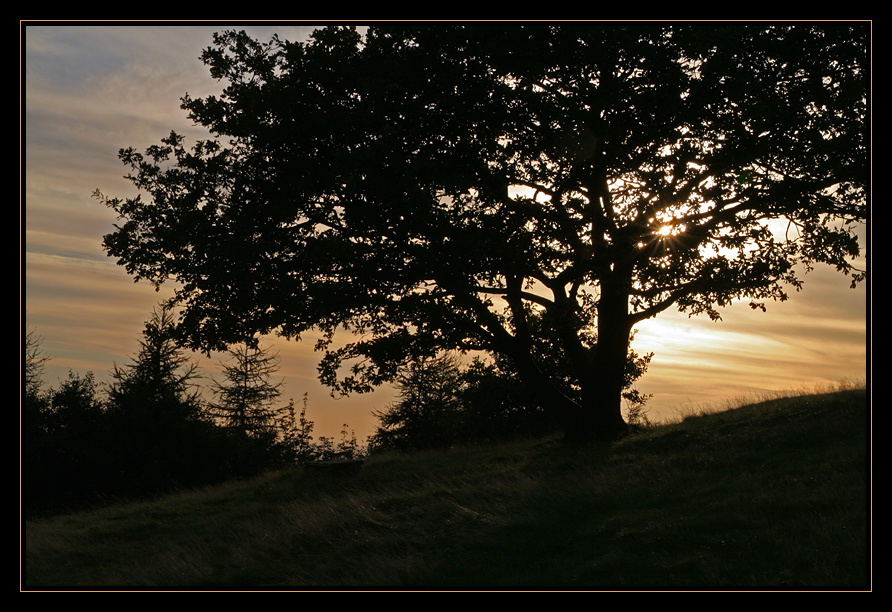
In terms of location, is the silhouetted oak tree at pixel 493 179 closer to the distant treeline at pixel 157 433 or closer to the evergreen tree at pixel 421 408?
the distant treeline at pixel 157 433

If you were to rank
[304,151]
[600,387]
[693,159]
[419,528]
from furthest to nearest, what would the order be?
[600,387] → [304,151] → [693,159] → [419,528]

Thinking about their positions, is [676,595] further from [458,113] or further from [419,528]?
[458,113]

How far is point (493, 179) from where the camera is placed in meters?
18.0

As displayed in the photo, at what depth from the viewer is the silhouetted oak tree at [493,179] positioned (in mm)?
16266

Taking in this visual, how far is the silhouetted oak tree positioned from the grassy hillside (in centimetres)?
424

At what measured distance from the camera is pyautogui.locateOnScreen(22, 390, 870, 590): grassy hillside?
9768 millimetres

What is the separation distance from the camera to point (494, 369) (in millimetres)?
36969

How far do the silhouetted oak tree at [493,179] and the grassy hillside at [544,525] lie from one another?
424 cm

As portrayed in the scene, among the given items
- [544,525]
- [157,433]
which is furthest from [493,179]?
[157,433]

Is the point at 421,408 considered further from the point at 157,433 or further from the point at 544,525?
the point at 544,525

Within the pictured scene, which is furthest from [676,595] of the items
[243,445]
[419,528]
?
[243,445]

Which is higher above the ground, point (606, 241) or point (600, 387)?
point (606, 241)

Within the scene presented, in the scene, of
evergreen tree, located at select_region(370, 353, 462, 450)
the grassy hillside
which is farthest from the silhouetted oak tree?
evergreen tree, located at select_region(370, 353, 462, 450)

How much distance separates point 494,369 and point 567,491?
22.9 m
